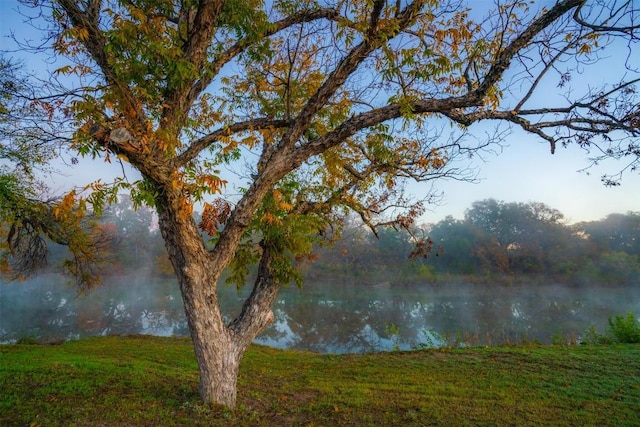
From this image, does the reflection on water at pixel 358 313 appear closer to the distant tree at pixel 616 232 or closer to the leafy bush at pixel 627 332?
the leafy bush at pixel 627 332

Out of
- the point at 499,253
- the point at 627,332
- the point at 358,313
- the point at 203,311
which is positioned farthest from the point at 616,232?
the point at 203,311

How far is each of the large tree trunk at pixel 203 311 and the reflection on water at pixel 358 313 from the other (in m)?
7.85

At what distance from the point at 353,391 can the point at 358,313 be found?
15.8 m

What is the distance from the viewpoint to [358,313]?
2148 centimetres

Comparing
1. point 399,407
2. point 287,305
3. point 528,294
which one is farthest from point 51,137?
point 528,294

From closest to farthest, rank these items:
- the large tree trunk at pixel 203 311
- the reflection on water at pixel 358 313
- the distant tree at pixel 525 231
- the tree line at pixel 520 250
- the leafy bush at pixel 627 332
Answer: the large tree trunk at pixel 203 311, the leafy bush at pixel 627 332, the reflection on water at pixel 358 313, the tree line at pixel 520 250, the distant tree at pixel 525 231

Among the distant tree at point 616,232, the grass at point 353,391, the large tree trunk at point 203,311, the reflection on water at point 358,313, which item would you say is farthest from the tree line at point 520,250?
the large tree trunk at point 203,311

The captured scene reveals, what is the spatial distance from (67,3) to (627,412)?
8.78 m

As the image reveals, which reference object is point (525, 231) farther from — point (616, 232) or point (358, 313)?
point (358, 313)

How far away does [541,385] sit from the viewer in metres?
6.34

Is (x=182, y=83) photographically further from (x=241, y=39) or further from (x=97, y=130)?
(x=241, y=39)

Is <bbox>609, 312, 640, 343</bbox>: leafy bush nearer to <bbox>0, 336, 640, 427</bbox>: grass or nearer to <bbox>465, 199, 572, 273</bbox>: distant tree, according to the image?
<bbox>0, 336, 640, 427</bbox>: grass

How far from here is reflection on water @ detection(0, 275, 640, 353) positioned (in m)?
15.7

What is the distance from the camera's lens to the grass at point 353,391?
4.51 m
